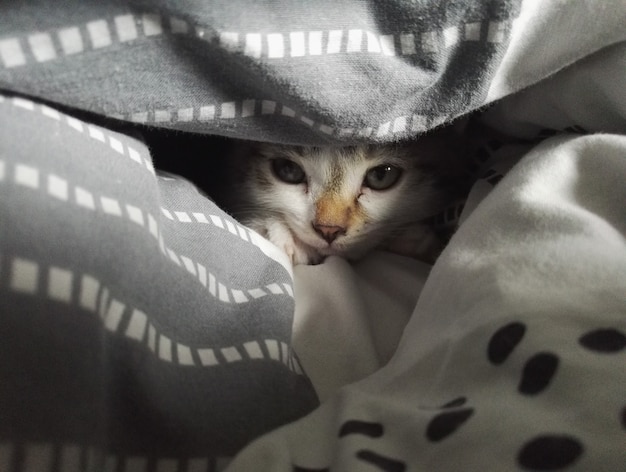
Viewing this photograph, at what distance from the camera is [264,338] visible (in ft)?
1.87

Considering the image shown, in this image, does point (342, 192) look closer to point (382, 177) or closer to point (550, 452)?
point (382, 177)

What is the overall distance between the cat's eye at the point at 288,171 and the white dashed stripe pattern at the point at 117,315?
36 cm

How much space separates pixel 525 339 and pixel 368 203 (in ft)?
1.47

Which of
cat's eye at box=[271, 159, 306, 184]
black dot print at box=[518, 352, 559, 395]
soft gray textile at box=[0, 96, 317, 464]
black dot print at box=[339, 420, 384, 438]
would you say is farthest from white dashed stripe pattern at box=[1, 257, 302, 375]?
cat's eye at box=[271, 159, 306, 184]

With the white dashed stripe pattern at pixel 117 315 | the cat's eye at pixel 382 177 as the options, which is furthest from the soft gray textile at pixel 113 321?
the cat's eye at pixel 382 177

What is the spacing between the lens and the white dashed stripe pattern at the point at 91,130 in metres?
0.47

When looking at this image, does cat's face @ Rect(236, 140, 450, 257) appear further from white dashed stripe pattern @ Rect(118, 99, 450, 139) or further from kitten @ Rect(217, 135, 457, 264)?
white dashed stripe pattern @ Rect(118, 99, 450, 139)

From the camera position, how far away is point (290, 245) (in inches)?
33.2

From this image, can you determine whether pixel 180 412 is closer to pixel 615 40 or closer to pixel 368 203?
pixel 368 203

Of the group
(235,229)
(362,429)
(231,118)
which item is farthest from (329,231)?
(362,429)

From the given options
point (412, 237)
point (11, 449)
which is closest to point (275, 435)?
point (11, 449)

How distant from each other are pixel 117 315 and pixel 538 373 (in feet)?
1.04

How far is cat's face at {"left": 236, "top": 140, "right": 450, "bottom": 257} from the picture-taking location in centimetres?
83

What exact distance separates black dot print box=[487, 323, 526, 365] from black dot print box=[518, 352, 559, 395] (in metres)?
0.02
